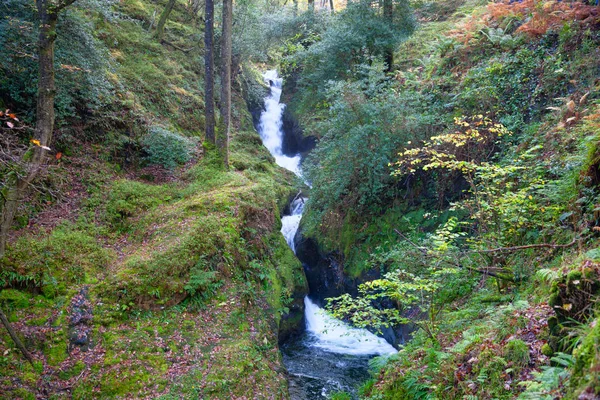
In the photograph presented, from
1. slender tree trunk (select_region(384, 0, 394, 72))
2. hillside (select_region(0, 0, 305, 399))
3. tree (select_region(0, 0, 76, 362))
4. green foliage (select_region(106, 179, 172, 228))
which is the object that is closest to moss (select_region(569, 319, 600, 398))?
hillside (select_region(0, 0, 305, 399))

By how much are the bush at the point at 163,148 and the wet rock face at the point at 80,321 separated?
6.06 m

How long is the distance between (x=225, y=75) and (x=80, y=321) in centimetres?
910

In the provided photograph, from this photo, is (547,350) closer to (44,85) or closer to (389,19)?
(44,85)

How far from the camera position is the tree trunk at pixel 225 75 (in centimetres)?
1240

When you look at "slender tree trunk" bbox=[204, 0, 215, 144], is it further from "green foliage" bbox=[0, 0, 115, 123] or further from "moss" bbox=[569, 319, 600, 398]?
"moss" bbox=[569, 319, 600, 398]

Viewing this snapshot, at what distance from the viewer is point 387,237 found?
11.8m

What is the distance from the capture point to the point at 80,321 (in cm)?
669

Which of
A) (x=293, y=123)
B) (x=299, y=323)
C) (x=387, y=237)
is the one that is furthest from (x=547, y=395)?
(x=293, y=123)

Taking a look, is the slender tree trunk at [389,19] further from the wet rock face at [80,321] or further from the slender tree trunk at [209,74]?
the wet rock face at [80,321]

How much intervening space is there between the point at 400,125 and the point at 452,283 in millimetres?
5788

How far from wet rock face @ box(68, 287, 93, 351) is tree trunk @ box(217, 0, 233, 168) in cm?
706

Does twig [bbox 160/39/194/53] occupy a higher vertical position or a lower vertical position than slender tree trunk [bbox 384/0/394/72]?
higher

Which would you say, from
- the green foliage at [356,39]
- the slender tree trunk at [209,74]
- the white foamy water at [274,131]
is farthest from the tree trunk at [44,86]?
the white foamy water at [274,131]

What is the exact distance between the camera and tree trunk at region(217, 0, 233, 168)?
1240 centimetres
